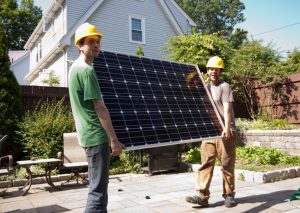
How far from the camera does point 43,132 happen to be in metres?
9.82

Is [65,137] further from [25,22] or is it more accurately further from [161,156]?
[25,22]

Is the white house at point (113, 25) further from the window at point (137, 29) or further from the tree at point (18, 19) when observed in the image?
the tree at point (18, 19)

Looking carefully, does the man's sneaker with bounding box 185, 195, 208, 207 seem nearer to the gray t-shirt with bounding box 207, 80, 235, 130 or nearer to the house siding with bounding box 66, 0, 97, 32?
the gray t-shirt with bounding box 207, 80, 235, 130

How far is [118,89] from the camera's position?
464cm

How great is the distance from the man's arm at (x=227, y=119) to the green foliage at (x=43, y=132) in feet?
18.9

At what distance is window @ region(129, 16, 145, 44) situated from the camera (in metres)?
21.6

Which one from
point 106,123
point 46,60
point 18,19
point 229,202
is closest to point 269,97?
point 229,202

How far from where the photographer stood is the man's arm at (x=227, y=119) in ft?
17.9

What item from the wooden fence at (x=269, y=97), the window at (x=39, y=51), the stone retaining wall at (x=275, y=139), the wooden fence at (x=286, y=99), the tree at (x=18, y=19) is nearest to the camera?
the stone retaining wall at (x=275, y=139)

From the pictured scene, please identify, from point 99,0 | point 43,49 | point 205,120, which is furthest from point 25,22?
point 205,120

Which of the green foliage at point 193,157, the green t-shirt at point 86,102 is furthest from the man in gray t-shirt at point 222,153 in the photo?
the green foliage at point 193,157

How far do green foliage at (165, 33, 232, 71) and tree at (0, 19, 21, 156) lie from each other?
6867 mm

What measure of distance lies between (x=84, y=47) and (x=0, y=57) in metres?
7.55

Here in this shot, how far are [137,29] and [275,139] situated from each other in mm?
13285
